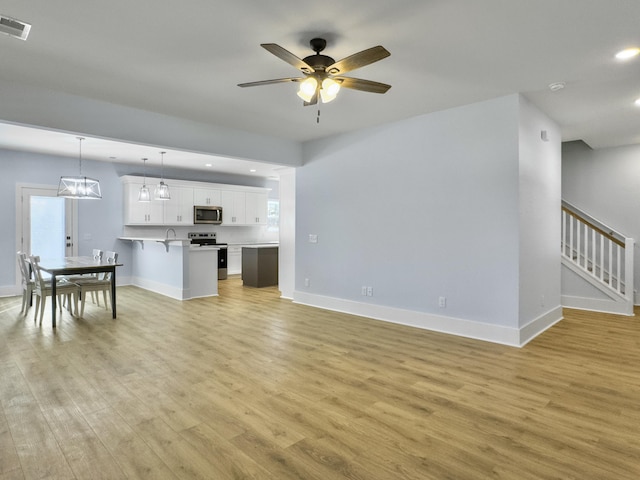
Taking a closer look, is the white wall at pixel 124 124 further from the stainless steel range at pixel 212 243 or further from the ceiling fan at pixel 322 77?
the stainless steel range at pixel 212 243

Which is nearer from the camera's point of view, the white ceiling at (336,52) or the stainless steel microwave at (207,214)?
the white ceiling at (336,52)

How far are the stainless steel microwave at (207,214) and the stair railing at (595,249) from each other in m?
7.31

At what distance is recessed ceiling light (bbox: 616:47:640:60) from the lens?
2.94 metres

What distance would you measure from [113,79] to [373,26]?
8.41ft

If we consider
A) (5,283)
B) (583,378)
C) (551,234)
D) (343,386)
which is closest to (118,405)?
(343,386)

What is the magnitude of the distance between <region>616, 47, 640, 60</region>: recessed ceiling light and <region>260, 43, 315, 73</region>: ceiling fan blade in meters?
2.50

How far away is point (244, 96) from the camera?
404 cm

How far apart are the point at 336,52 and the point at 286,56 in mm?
687

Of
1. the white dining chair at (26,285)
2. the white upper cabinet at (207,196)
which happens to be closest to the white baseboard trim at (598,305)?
the white upper cabinet at (207,196)

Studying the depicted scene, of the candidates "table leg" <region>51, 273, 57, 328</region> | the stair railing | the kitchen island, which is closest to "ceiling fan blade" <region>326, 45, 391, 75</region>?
"table leg" <region>51, 273, 57, 328</region>

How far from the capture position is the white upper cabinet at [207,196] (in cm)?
898

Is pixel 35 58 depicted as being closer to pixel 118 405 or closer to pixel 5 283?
pixel 118 405

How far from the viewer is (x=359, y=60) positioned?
2572 millimetres

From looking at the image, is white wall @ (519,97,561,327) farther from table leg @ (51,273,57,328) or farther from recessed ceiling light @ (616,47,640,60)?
table leg @ (51,273,57,328)
